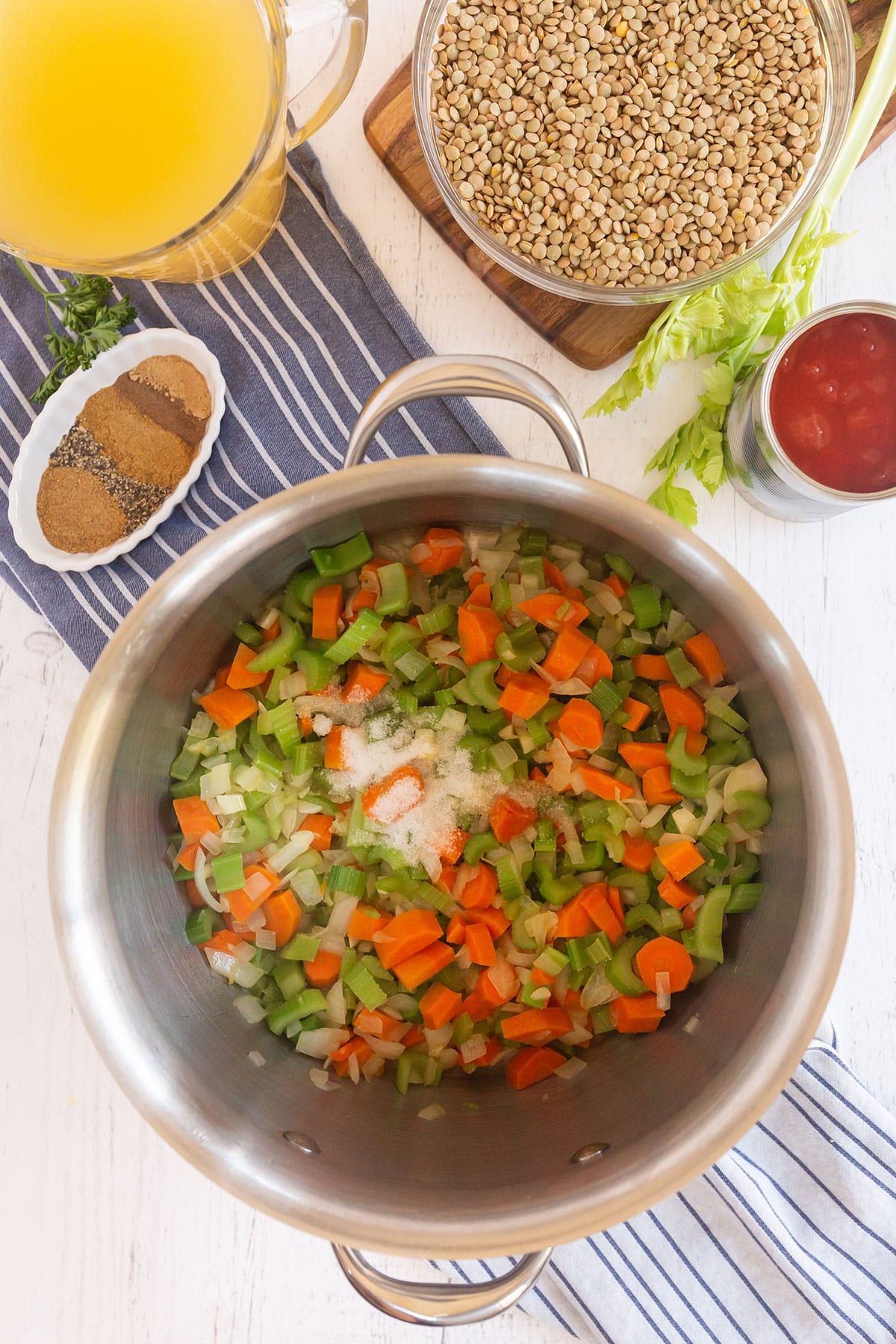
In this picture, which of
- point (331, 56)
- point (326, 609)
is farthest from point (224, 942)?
point (331, 56)

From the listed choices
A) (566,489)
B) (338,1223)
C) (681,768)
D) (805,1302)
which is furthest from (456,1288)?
(566,489)

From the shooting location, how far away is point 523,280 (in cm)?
154

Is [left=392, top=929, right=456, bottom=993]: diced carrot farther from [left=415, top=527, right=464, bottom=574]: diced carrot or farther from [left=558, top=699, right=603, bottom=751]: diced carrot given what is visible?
[left=415, top=527, right=464, bottom=574]: diced carrot

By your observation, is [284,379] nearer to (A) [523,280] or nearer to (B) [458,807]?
(A) [523,280]

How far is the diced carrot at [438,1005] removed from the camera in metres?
1.32

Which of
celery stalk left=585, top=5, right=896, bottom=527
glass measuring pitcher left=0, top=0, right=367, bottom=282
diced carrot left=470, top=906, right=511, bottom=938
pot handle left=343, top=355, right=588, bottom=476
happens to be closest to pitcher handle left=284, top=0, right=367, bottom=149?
glass measuring pitcher left=0, top=0, right=367, bottom=282

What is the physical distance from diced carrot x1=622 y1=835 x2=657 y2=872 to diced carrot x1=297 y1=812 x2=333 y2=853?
0.42 meters

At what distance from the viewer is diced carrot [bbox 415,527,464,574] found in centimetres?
137

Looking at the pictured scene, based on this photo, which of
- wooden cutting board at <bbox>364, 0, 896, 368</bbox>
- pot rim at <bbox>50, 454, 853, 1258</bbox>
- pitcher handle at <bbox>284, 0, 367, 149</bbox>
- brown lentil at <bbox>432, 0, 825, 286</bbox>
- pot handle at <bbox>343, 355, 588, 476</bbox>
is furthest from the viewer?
wooden cutting board at <bbox>364, 0, 896, 368</bbox>

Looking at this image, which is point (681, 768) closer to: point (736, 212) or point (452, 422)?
point (452, 422)

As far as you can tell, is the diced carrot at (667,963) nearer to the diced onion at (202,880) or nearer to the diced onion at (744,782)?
the diced onion at (744,782)

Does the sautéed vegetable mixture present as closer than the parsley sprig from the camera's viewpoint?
Yes

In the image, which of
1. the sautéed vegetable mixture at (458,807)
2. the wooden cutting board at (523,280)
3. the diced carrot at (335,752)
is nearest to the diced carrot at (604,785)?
the sautéed vegetable mixture at (458,807)

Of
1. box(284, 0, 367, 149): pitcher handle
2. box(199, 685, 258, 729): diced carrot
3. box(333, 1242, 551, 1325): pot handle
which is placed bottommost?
box(333, 1242, 551, 1325): pot handle
